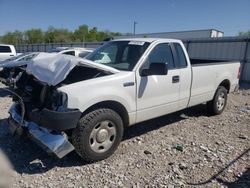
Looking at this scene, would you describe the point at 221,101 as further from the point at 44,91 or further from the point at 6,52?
the point at 6,52

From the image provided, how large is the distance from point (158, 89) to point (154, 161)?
1245 millimetres

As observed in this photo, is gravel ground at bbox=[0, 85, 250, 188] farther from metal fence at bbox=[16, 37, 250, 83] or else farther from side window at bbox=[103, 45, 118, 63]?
metal fence at bbox=[16, 37, 250, 83]

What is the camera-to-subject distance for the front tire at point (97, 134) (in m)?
3.45

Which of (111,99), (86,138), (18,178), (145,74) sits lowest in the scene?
(18,178)

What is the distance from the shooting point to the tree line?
66188 millimetres

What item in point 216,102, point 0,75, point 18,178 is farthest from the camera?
point 0,75

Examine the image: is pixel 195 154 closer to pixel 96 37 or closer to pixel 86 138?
pixel 86 138

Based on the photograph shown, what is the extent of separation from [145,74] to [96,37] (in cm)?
6562

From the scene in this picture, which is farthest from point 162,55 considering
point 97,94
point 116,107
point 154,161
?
point 154,161

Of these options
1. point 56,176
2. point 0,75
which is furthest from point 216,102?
point 0,75

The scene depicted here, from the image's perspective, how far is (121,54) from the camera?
15.4 feet

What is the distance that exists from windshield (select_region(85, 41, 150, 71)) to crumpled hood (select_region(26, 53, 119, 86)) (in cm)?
51

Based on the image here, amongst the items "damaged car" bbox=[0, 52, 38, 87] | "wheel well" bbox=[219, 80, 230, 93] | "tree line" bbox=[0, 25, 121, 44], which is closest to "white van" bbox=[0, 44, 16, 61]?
"damaged car" bbox=[0, 52, 38, 87]

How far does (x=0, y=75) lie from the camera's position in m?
7.54
